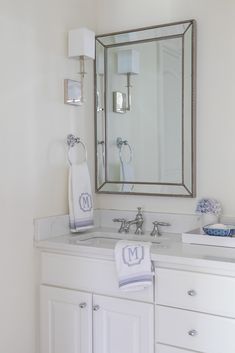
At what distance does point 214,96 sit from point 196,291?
3.21 ft

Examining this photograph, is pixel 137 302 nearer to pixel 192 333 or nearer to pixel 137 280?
pixel 137 280

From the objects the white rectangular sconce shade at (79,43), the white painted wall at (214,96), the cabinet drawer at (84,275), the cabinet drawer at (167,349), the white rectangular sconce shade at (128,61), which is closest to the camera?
the cabinet drawer at (167,349)

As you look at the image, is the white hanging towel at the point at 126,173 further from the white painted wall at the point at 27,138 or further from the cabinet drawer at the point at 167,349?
the cabinet drawer at the point at 167,349

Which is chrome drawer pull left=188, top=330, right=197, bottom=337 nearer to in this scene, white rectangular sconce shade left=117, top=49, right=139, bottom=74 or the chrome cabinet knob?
the chrome cabinet knob

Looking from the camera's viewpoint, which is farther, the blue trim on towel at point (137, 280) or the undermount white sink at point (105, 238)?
the undermount white sink at point (105, 238)

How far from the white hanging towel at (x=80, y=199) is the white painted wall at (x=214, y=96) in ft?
1.50

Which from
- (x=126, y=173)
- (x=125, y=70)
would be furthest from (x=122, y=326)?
(x=125, y=70)

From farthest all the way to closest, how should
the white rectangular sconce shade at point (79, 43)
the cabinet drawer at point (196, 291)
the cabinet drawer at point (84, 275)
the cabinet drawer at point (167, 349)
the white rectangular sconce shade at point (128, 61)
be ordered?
the white rectangular sconce shade at point (128, 61) < the white rectangular sconce shade at point (79, 43) < the cabinet drawer at point (84, 275) < the cabinet drawer at point (167, 349) < the cabinet drawer at point (196, 291)

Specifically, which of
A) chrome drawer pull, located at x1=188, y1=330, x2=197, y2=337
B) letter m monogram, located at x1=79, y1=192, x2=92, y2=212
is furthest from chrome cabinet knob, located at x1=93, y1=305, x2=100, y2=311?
letter m monogram, located at x1=79, y1=192, x2=92, y2=212

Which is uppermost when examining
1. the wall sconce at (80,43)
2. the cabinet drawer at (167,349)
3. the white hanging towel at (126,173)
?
the wall sconce at (80,43)

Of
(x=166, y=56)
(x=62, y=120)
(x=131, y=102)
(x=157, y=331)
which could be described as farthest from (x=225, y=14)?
(x=157, y=331)

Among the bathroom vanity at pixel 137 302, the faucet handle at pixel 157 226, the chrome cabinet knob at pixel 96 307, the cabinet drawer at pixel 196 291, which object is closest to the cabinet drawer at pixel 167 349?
the bathroom vanity at pixel 137 302

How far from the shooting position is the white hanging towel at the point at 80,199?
235 cm

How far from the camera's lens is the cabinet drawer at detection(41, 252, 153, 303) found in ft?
6.45
